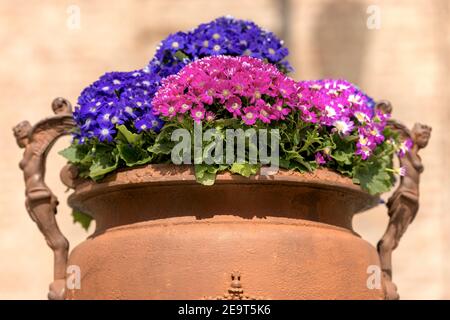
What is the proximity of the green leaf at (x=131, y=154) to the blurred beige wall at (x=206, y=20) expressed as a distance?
2760mm

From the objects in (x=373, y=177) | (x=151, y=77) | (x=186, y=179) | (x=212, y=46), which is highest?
(x=212, y=46)

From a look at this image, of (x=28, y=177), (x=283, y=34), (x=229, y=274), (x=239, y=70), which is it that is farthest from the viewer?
(x=283, y=34)

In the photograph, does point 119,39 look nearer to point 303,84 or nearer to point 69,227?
point 69,227

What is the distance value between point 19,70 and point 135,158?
121 inches

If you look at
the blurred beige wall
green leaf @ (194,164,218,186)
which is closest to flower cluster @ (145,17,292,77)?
green leaf @ (194,164,218,186)

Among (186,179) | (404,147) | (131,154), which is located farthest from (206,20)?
(186,179)

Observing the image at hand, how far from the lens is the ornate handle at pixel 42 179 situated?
9.41 feet

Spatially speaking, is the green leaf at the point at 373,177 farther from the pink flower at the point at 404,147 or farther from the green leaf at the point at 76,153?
the green leaf at the point at 76,153

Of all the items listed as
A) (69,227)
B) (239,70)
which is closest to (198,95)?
(239,70)

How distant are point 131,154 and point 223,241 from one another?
1.16 feet

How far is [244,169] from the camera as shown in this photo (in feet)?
8.29

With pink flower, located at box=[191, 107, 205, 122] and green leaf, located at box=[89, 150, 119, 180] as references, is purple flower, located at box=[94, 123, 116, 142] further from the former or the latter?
pink flower, located at box=[191, 107, 205, 122]

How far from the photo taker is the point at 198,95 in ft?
8.50

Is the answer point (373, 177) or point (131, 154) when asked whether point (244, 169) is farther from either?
point (373, 177)
